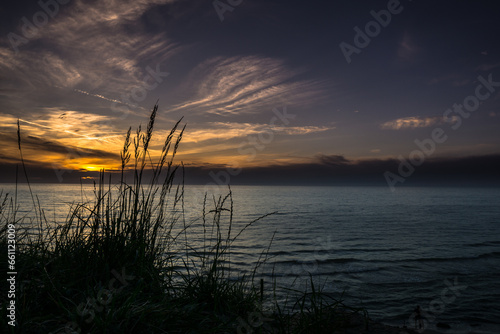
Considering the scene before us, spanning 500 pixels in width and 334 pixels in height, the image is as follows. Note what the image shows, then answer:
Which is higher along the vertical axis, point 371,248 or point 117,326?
point 117,326

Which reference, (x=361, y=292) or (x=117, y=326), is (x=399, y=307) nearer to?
(x=361, y=292)

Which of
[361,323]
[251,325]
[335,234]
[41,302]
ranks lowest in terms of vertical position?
[335,234]

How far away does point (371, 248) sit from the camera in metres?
15.1

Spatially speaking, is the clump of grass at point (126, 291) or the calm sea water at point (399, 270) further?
the calm sea water at point (399, 270)

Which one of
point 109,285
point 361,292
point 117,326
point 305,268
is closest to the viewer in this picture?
point 117,326

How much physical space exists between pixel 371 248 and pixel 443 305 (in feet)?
27.2

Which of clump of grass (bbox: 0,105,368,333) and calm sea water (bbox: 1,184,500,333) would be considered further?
calm sea water (bbox: 1,184,500,333)

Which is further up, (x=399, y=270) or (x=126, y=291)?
(x=126, y=291)

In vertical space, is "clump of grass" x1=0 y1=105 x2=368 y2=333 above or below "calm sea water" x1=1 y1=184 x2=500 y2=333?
above

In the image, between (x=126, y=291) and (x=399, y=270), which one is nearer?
(x=126, y=291)

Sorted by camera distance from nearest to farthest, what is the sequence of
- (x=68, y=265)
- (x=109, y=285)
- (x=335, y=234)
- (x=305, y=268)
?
(x=109, y=285)
(x=68, y=265)
(x=305, y=268)
(x=335, y=234)

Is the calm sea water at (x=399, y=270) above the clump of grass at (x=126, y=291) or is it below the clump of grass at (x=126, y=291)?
below

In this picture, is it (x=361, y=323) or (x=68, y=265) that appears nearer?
(x=68, y=265)

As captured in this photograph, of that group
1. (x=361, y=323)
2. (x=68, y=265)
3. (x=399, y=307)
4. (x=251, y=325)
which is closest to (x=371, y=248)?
(x=399, y=307)
